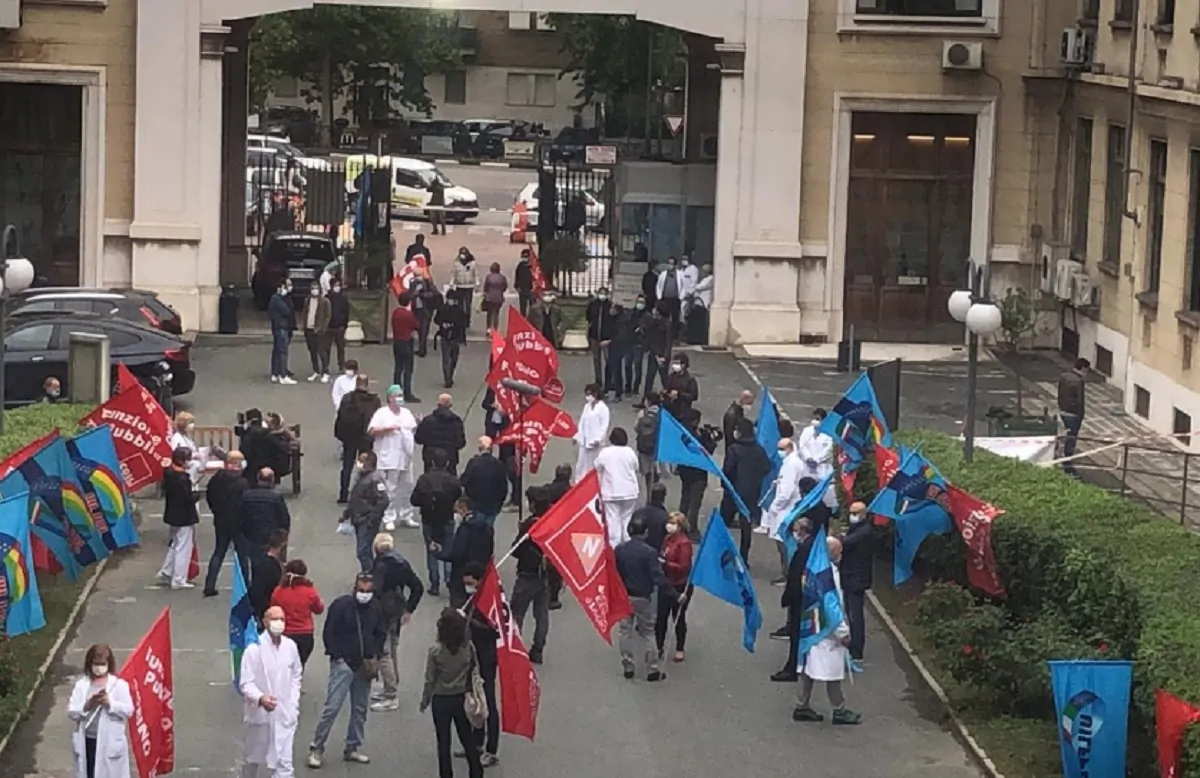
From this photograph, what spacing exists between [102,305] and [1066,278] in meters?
15.1

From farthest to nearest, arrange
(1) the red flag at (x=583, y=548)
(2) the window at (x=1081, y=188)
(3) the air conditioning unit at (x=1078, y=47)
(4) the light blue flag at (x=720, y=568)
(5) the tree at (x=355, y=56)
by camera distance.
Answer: (5) the tree at (x=355, y=56)
(2) the window at (x=1081, y=188)
(3) the air conditioning unit at (x=1078, y=47)
(4) the light blue flag at (x=720, y=568)
(1) the red flag at (x=583, y=548)

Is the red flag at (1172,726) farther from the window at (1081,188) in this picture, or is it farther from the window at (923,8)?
the window at (923,8)

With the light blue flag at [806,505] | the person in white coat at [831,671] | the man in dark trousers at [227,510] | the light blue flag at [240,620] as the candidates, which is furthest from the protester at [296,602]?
the light blue flag at [806,505]

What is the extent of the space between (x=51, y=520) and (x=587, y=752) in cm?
592

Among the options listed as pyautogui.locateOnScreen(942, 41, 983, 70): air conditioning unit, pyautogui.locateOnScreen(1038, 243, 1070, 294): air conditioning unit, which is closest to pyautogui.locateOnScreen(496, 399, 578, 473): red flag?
pyautogui.locateOnScreen(1038, 243, 1070, 294): air conditioning unit

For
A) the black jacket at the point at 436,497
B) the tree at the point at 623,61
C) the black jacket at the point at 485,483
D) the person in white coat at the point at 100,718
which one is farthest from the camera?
the tree at the point at 623,61

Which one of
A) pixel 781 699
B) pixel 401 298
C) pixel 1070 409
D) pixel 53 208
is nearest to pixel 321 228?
pixel 53 208

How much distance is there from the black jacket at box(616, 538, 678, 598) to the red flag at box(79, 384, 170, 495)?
5.45 meters

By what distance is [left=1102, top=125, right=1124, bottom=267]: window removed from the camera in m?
35.8

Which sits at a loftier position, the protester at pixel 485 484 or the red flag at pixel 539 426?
the red flag at pixel 539 426

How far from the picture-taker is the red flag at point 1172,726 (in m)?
14.7

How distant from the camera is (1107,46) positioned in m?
36.3

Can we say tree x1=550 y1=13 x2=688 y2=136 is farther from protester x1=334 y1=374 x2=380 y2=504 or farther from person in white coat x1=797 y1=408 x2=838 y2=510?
person in white coat x1=797 y1=408 x2=838 y2=510

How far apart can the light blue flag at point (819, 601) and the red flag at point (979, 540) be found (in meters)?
2.06
